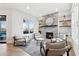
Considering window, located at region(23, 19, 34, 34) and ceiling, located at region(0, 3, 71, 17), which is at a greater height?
ceiling, located at region(0, 3, 71, 17)

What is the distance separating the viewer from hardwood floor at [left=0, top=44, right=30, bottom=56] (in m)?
3.31

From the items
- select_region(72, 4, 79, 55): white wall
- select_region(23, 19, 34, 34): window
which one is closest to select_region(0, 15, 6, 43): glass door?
select_region(23, 19, 34, 34): window

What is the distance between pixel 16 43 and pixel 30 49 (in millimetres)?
363

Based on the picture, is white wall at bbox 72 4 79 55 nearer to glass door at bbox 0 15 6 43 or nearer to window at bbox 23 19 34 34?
window at bbox 23 19 34 34

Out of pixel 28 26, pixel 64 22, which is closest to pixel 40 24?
pixel 28 26

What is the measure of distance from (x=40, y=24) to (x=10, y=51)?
0.91 meters

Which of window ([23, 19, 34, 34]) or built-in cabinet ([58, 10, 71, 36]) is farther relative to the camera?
window ([23, 19, 34, 34])

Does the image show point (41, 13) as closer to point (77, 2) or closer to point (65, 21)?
point (65, 21)

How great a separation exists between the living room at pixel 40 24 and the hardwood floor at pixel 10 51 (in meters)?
0.07

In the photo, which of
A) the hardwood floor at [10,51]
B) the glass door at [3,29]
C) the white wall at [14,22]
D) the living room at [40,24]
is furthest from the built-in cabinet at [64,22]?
the glass door at [3,29]

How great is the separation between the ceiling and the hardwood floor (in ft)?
2.88

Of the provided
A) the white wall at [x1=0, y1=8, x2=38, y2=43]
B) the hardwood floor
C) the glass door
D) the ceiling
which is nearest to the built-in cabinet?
the ceiling

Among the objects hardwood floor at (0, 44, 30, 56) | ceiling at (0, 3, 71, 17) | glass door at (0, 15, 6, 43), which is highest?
ceiling at (0, 3, 71, 17)

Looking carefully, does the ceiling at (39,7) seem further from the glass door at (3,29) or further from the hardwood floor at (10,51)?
the hardwood floor at (10,51)
